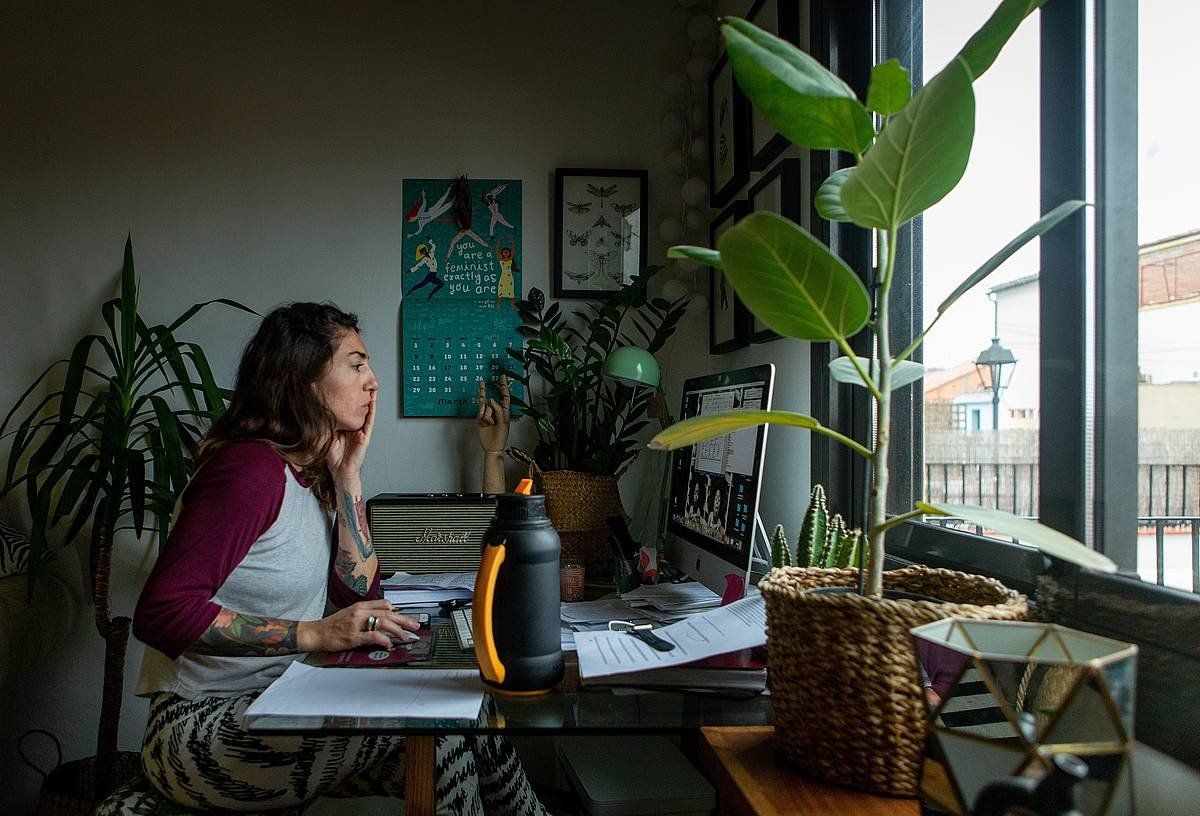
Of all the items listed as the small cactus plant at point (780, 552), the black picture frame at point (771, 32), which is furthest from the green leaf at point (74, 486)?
the black picture frame at point (771, 32)

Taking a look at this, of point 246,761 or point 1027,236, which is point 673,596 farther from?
point 1027,236

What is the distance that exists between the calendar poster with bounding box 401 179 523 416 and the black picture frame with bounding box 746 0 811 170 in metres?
0.88

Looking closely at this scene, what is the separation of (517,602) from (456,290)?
1828 mm

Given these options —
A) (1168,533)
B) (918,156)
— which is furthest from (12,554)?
(1168,533)

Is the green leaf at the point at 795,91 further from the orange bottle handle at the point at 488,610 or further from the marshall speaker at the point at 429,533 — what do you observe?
the marshall speaker at the point at 429,533

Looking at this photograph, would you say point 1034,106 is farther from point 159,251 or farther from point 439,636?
point 159,251

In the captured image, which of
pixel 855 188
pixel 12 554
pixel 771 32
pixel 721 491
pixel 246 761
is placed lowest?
pixel 246 761

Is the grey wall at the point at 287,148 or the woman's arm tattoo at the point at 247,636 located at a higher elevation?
the grey wall at the point at 287,148

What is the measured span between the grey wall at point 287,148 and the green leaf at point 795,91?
73.9 inches

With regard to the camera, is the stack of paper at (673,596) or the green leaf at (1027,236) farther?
the stack of paper at (673,596)

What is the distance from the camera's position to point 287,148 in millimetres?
2750

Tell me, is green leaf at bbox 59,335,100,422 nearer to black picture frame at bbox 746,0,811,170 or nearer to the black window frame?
black picture frame at bbox 746,0,811,170

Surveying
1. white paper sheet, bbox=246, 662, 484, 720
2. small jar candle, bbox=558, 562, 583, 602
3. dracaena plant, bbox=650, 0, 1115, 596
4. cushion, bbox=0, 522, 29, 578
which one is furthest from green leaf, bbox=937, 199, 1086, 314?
cushion, bbox=0, 522, 29, 578

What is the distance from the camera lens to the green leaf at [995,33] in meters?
0.72
